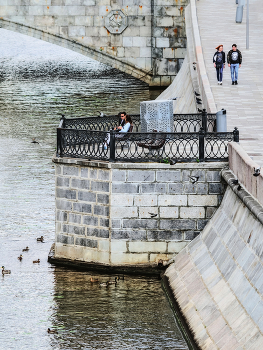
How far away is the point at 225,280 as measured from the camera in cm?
1431

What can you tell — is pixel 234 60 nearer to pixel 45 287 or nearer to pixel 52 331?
pixel 45 287

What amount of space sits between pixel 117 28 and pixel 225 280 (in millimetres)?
29867

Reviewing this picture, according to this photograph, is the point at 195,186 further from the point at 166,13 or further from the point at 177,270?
the point at 166,13

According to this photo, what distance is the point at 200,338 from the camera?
44.7 ft

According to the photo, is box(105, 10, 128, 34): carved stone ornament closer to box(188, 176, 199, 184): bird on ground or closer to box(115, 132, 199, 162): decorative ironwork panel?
box(115, 132, 199, 162): decorative ironwork panel

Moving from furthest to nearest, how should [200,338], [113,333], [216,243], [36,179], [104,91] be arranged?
[104,91] < [36,179] < [216,243] < [113,333] < [200,338]

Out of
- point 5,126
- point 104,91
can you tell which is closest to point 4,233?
point 5,126

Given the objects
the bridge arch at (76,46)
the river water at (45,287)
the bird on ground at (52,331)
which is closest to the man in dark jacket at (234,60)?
the river water at (45,287)

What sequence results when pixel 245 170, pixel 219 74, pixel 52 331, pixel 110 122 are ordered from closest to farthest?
pixel 52 331
pixel 245 170
pixel 110 122
pixel 219 74

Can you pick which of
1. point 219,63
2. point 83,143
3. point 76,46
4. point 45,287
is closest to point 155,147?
point 83,143

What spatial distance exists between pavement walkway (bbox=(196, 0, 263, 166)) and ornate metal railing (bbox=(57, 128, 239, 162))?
0.77 meters

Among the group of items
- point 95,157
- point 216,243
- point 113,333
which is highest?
point 95,157

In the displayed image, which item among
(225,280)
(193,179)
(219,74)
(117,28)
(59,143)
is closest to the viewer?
(225,280)

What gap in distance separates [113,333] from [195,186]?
348cm
